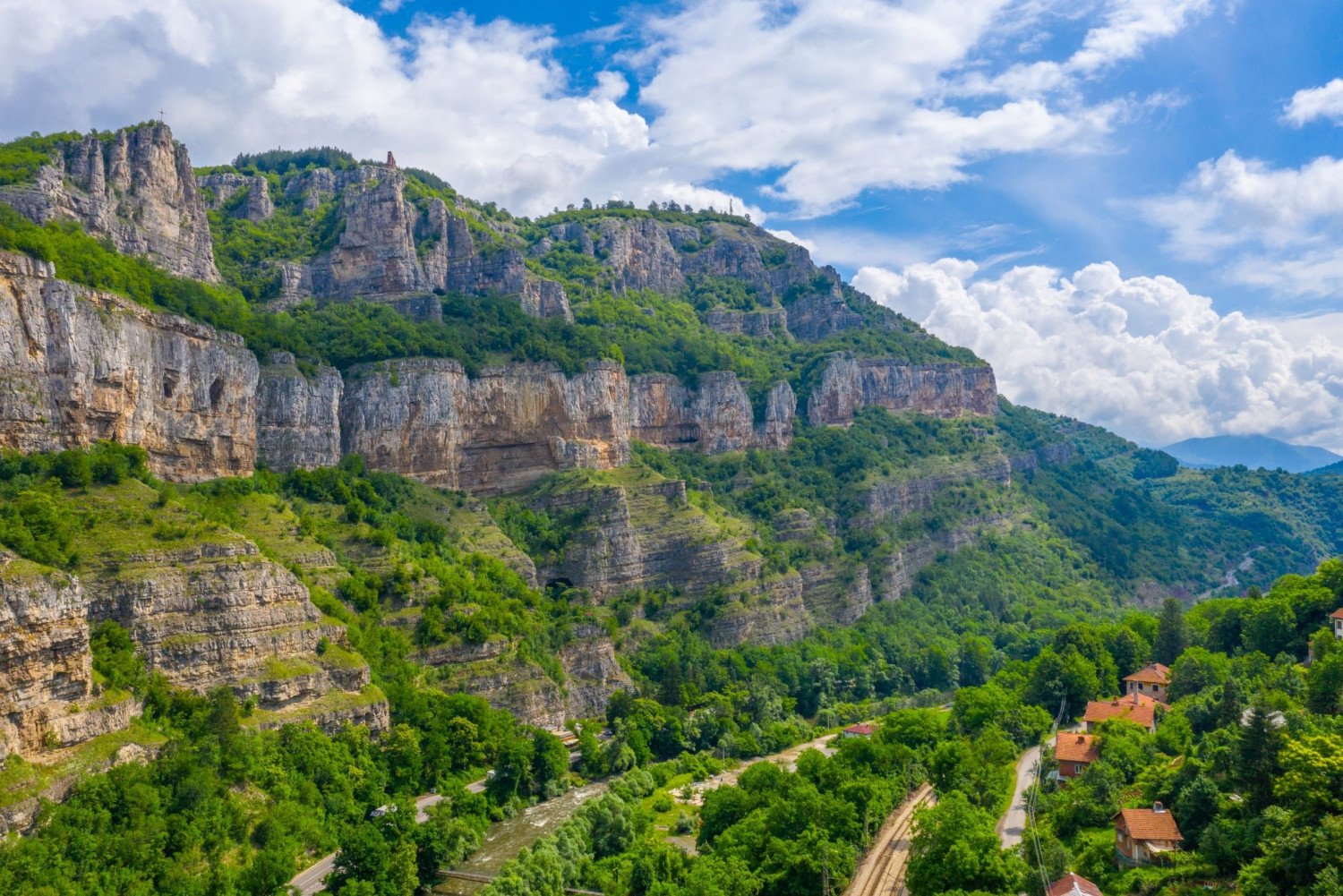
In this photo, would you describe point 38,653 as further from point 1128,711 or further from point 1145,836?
point 1128,711

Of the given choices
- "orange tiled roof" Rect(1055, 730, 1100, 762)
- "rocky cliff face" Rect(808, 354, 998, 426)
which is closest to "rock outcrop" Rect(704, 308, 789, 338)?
"rocky cliff face" Rect(808, 354, 998, 426)

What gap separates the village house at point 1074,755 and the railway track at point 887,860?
8489 millimetres

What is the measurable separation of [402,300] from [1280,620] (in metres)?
89.9

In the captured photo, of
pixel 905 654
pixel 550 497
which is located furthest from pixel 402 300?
pixel 905 654

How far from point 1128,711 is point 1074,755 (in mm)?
7847

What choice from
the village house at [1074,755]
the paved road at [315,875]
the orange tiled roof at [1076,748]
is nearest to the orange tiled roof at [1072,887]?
the village house at [1074,755]

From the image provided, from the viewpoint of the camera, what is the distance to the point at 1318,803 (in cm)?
3569

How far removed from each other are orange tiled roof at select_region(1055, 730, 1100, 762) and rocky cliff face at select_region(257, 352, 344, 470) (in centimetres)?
6711

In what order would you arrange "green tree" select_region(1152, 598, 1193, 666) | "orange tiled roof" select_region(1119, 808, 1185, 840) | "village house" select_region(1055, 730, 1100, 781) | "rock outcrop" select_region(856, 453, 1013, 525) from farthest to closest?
"rock outcrop" select_region(856, 453, 1013, 525)
"green tree" select_region(1152, 598, 1193, 666)
"village house" select_region(1055, 730, 1100, 781)
"orange tiled roof" select_region(1119, 808, 1185, 840)

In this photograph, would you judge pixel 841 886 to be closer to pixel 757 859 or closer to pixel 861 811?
pixel 757 859

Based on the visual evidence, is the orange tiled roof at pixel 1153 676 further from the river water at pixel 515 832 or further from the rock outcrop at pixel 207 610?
the rock outcrop at pixel 207 610

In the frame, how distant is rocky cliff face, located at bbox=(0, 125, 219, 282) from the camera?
81.1 metres

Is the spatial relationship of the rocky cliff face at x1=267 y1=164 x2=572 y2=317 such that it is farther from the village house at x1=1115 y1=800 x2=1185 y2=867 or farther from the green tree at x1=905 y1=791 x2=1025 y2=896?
the village house at x1=1115 y1=800 x2=1185 y2=867

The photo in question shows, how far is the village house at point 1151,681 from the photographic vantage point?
2746 inches
